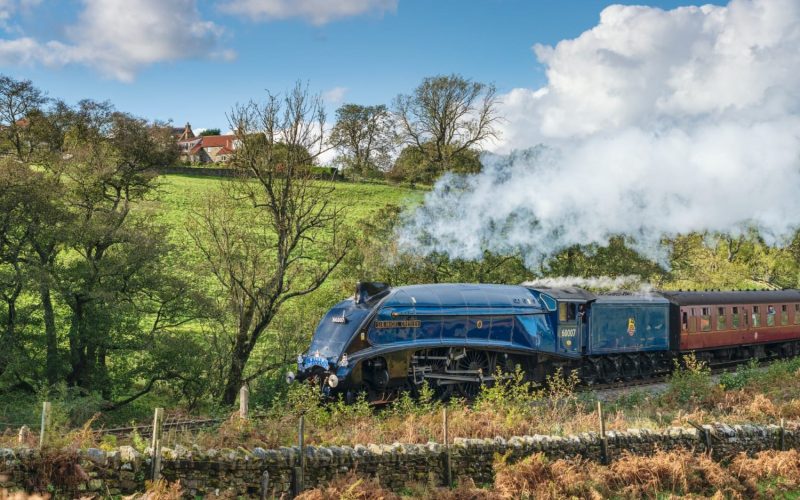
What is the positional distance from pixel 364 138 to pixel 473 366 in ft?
166

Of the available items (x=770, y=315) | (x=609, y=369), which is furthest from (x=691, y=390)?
(x=770, y=315)

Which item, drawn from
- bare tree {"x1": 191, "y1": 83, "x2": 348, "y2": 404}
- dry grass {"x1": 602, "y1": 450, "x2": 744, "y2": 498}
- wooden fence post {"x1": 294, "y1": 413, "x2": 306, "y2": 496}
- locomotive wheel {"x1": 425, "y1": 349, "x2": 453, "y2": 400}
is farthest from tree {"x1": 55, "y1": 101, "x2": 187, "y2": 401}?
dry grass {"x1": 602, "y1": 450, "x2": 744, "y2": 498}

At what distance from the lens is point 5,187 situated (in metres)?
21.1

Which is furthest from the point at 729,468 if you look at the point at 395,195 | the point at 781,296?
the point at 395,195

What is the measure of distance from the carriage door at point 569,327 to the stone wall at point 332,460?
23.1 ft

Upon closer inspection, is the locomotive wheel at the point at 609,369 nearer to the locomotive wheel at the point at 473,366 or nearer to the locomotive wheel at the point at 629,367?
the locomotive wheel at the point at 629,367

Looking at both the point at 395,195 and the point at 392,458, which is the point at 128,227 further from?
the point at 395,195

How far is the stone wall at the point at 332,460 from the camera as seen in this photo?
10.9 meters

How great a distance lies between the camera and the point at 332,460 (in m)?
12.6

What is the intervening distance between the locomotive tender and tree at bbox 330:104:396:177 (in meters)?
36.6

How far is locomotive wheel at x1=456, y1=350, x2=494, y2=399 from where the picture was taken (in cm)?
2106

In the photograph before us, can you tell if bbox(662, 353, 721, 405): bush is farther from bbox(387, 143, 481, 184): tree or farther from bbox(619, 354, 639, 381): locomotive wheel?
bbox(387, 143, 481, 184): tree

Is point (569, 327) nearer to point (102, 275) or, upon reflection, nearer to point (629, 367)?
point (629, 367)

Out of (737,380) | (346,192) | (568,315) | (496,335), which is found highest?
(346,192)
